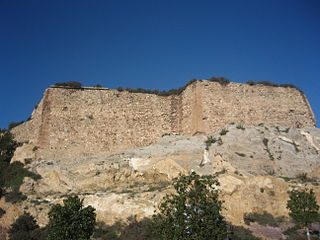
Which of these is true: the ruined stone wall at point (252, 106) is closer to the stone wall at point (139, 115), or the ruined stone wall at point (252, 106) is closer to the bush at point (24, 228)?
the stone wall at point (139, 115)

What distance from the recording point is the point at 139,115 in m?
26.2

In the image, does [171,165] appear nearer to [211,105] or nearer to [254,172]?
[254,172]

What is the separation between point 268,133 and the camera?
23.5m

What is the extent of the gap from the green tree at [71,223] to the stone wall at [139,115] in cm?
1032

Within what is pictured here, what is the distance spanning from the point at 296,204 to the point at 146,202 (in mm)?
6919

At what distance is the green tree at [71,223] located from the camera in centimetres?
1257

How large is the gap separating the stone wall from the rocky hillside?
55.2 inches

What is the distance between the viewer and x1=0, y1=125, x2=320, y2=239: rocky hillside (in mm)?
17078

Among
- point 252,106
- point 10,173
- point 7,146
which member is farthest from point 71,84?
point 252,106

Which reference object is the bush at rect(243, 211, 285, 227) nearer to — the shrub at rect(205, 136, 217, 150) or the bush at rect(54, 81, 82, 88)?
the shrub at rect(205, 136, 217, 150)

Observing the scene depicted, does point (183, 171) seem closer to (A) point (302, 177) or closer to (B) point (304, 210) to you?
(A) point (302, 177)

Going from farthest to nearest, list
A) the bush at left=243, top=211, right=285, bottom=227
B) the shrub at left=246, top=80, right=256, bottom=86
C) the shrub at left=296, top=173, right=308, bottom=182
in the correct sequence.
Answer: the shrub at left=246, top=80, right=256, bottom=86
the shrub at left=296, top=173, right=308, bottom=182
the bush at left=243, top=211, right=285, bottom=227

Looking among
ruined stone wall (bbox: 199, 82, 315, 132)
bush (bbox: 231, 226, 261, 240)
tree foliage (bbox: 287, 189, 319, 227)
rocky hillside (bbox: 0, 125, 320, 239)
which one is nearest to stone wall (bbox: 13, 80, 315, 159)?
ruined stone wall (bbox: 199, 82, 315, 132)

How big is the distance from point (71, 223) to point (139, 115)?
14100 millimetres
